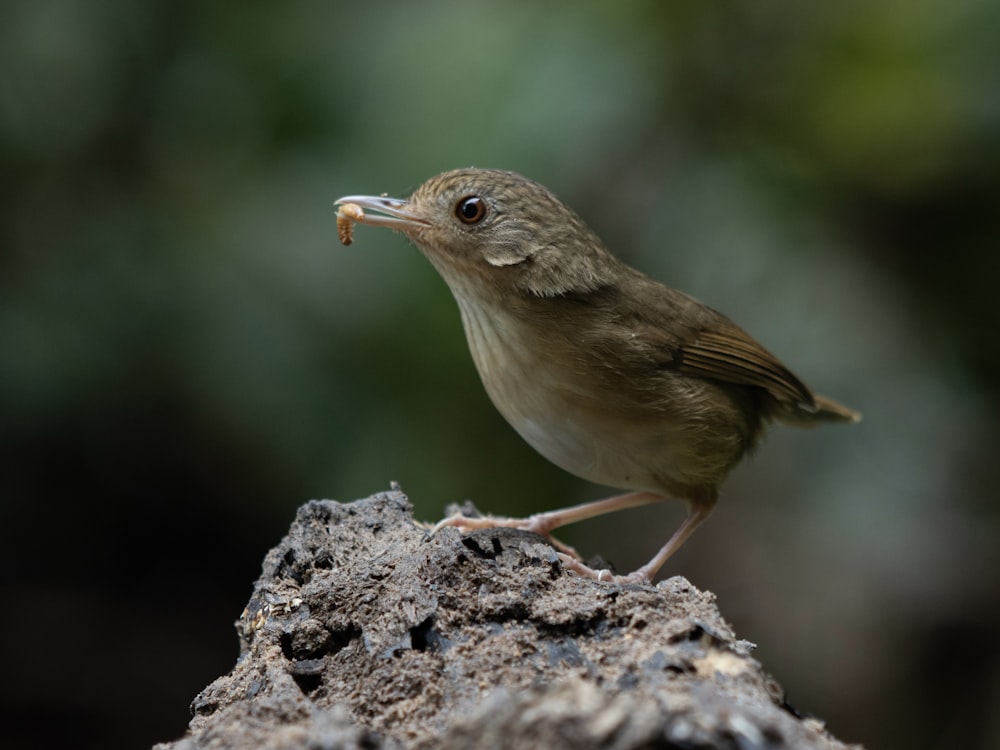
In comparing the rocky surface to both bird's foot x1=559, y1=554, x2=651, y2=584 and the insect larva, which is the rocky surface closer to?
bird's foot x1=559, y1=554, x2=651, y2=584

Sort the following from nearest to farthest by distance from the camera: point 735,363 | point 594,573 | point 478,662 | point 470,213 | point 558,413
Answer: point 478,662
point 594,573
point 558,413
point 470,213
point 735,363

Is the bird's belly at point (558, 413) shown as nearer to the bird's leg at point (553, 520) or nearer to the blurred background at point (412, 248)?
the bird's leg at point (553, 520)

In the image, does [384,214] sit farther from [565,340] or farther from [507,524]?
[507,524]

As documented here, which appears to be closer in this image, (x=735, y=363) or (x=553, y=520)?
(x=553, y=520)

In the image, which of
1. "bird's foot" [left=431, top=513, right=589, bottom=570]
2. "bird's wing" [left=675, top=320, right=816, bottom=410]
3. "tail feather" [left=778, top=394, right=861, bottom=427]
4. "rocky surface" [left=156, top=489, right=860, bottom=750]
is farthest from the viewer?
"tail feather" [left=778, top=394, right=861, bottom=427]

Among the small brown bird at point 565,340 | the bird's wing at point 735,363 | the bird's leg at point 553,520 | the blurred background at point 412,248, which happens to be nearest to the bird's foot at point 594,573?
the bird's leg at point 553,520

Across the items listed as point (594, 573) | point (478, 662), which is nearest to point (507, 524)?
point (594, 573)

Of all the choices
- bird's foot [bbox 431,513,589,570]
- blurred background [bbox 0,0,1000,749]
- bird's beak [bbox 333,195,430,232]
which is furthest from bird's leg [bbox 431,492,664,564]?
bird's beak [bbox 333,195,430,232]

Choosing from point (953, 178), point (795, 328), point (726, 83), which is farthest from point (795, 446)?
point (726, 83)
